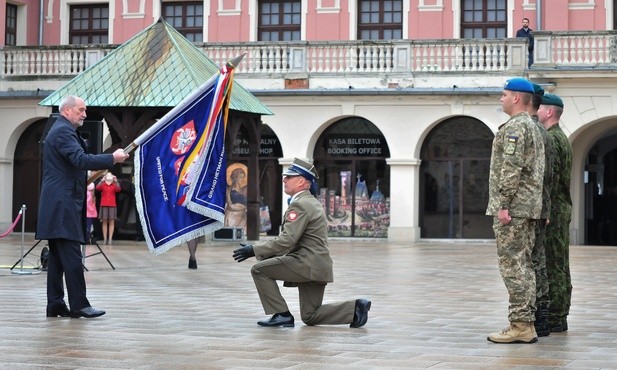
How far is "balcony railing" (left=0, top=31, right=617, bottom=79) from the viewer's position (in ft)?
107

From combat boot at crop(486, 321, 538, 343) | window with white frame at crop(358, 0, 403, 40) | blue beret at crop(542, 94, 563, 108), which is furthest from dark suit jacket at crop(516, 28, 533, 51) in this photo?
combat boot at crop(486, 321, 538, 343)

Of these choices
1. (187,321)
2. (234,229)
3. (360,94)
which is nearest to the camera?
(187,321)

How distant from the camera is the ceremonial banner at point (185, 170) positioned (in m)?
12.3

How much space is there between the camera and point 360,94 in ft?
112

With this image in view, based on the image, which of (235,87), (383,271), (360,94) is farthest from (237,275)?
(360,94)

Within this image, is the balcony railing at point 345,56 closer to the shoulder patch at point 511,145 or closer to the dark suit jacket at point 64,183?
the dark suit jacket at point 64,183

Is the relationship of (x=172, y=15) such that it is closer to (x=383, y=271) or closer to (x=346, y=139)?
(x=346, y=139)

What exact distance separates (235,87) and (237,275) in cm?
882

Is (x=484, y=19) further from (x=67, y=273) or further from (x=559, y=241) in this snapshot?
(x=67, y=273)

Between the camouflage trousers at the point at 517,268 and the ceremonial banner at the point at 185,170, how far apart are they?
12.3 feet

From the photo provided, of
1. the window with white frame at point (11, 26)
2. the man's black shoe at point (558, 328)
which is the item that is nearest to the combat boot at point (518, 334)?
the man's black shoe at point (558, 328)

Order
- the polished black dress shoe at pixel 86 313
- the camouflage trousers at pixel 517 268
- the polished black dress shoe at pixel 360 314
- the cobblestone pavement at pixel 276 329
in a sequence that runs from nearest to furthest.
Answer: the cobblestone pavement at pixel 276 329
the camouflage trousers at pixel 517 268
the polished black dress shoe at pixel 360 314
the polished black dress shoe at pixel 86 313

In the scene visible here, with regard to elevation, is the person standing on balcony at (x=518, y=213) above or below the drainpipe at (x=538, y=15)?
below

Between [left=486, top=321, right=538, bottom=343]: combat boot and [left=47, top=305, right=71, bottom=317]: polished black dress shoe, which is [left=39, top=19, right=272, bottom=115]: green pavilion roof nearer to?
[left=47, top=305, right=71, bottom=317]: polished black dress shoe
